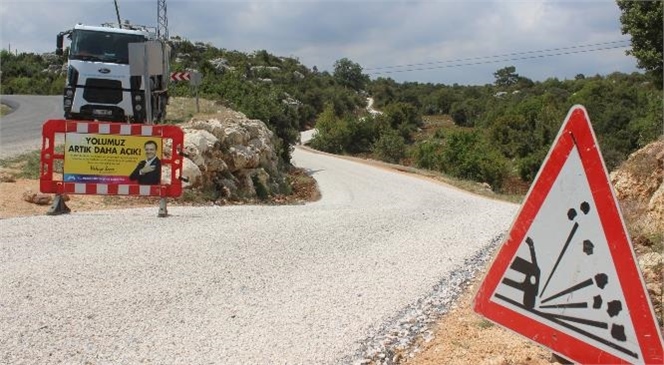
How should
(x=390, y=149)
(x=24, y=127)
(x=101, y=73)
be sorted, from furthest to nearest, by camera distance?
(x=390, y=149), (x=24, y=127), (x=101, y=73)

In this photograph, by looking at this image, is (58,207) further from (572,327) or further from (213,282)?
(572,327)

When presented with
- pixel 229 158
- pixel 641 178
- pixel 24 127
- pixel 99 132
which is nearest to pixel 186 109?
pixel 24 127

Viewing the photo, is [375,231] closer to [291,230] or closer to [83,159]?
[291,230]

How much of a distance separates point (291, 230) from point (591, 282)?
6.99m

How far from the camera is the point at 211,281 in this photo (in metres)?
6.49

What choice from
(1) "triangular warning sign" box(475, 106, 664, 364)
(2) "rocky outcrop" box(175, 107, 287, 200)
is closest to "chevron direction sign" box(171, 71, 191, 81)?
(2) "rocky outcrop" box(175, 107, 287, 200)

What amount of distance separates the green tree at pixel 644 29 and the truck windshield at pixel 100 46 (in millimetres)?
18851

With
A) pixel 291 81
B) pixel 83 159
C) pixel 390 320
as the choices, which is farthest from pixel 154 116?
pixel 291 81

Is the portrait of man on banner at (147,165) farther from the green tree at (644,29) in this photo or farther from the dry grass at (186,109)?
the green tree at (644,29)

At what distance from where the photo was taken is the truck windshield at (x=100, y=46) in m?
16.2

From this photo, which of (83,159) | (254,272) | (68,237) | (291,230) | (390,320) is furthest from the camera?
(83,159)

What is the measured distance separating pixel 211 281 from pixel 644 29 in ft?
75.1

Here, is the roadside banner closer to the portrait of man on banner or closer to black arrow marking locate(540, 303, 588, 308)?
the portrait of man on banner

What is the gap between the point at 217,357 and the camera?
456 cm
